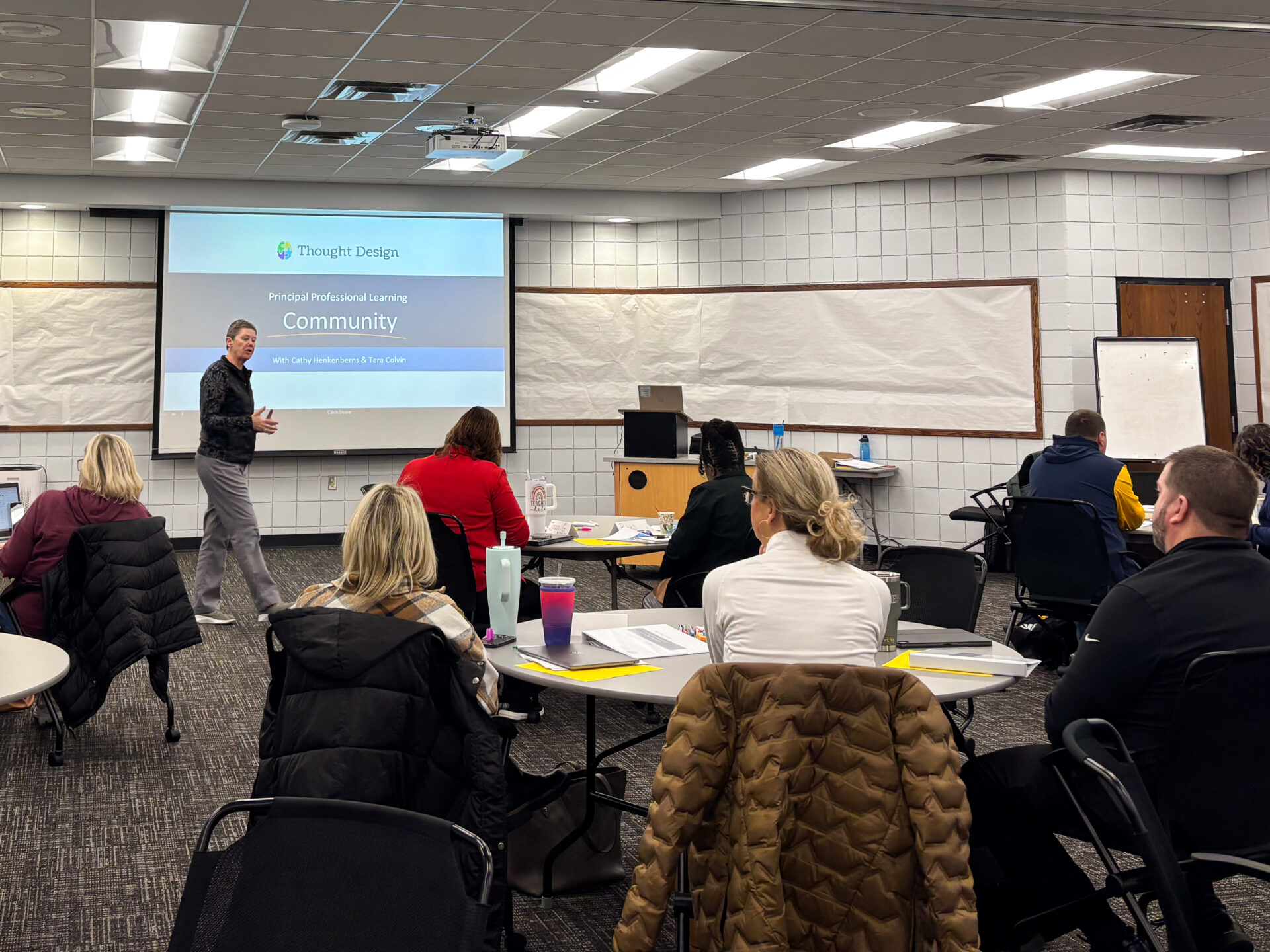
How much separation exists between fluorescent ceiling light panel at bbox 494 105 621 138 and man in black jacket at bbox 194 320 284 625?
7.02 feet

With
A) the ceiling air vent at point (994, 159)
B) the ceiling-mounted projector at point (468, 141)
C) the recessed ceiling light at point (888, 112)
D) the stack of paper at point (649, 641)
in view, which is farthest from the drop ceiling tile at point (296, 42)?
Result: the ceiling air vent at point (994, 159)

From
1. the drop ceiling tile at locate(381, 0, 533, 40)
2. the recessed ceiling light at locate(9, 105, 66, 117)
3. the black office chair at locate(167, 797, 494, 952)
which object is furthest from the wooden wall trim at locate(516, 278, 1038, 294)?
the black office chair at locate(167, 797, 494, 952)

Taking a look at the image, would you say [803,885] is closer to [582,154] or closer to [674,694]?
[674,694]

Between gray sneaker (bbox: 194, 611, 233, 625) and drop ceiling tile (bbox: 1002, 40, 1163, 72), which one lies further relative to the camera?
gray sneaker (bbox: 194, 611, 233, 625)

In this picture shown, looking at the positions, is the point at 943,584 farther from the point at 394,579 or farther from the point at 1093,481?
the point at 394,579

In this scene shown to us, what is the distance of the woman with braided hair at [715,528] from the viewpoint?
445cm

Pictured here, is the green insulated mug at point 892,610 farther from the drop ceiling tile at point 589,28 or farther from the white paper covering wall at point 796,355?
the white paper covering wall at point 796,355

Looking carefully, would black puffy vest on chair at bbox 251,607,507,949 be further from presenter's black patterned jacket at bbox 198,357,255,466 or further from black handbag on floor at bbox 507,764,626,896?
presenter's black patterned jacket at bbox 198,357,255,466

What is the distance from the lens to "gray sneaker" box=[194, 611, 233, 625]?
6605 millimetres

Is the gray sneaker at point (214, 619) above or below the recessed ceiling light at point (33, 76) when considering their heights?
below

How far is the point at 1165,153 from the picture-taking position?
816cm

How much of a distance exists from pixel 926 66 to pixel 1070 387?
3.63m

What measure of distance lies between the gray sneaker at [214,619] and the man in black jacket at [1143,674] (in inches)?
202

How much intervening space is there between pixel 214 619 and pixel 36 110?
10.3ft
